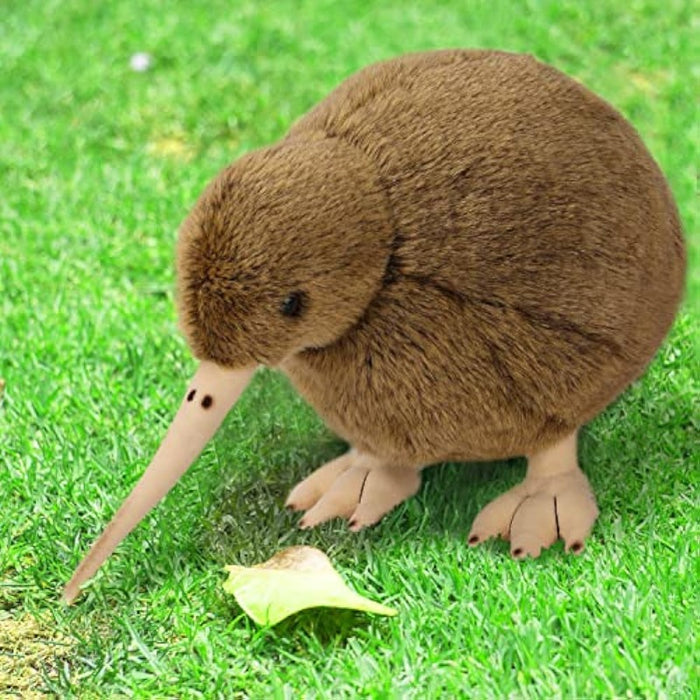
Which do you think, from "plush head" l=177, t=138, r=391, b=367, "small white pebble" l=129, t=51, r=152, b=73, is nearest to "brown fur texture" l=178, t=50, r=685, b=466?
"plush head" l=177, t=138, r=391, b=367

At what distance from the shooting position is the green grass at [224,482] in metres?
2.05

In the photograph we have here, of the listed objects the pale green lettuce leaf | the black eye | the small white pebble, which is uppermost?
the black eye

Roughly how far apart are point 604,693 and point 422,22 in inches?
126

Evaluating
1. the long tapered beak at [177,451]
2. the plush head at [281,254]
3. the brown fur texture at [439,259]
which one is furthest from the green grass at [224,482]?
the plush head at [281,254]

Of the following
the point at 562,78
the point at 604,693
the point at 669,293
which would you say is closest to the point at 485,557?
the point at 604,693

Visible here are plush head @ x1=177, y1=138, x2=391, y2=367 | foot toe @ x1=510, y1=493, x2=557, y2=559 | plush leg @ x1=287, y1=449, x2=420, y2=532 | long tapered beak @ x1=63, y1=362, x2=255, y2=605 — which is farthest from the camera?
plush leg @ x1=287, y1=449, x2=420, y2=532

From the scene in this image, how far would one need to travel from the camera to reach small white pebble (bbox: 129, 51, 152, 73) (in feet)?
14.4

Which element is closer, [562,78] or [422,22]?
[562,78]

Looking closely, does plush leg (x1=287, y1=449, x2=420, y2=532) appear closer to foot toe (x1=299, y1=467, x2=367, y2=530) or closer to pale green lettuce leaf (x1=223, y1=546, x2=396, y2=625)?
foot toe (x1=299, y1=467, x2=367, y2=530)

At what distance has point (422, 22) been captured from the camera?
466 cm

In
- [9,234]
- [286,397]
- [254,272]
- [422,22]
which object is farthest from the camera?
[422,22]

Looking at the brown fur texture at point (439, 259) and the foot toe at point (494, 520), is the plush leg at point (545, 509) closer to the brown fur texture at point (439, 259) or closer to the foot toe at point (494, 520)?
the foot toe at point (494, 520)

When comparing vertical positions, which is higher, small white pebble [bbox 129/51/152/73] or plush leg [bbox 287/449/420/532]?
small white pebble [bbox 129/51/152/73]

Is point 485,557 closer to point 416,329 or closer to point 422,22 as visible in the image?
point 416,329
